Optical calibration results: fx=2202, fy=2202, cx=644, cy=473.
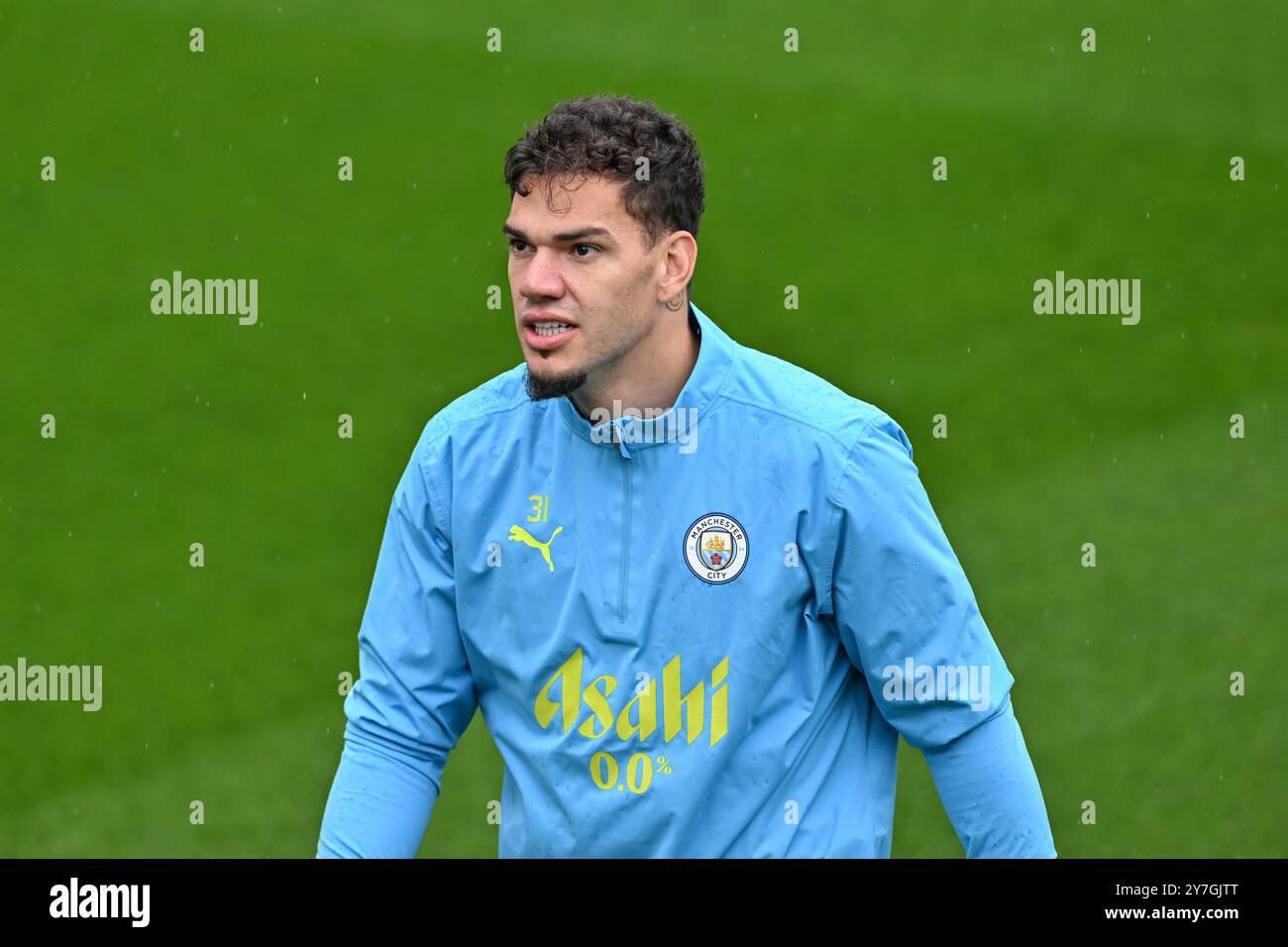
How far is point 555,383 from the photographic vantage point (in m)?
3.84

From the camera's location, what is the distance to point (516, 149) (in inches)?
153

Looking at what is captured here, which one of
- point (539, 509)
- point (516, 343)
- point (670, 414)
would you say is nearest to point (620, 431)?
point (670, 414)

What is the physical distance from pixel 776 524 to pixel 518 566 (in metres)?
0.47

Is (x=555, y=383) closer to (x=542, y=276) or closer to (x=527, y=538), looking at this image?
(x=542, y=276)

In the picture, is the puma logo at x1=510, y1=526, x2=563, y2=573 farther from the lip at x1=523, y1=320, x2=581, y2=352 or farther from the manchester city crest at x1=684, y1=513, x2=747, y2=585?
the lip at x1=523, y1=320, x2=581, y2=352

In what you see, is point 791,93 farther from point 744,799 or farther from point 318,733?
point 744,799

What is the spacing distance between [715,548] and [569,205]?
25.7 inches

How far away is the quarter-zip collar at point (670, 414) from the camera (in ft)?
12.9

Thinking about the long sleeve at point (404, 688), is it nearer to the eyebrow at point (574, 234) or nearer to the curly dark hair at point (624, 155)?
the eyebrow at point (574, 234)

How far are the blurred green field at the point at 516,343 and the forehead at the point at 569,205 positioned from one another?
4.37 m

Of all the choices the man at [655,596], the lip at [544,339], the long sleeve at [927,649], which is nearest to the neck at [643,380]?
the man at [655,596]

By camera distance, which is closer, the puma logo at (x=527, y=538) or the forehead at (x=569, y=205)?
the forehead at (x=569, y=205)

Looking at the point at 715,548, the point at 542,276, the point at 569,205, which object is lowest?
the point at 715,548

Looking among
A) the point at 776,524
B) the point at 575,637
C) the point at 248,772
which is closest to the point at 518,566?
the point at 575,637
